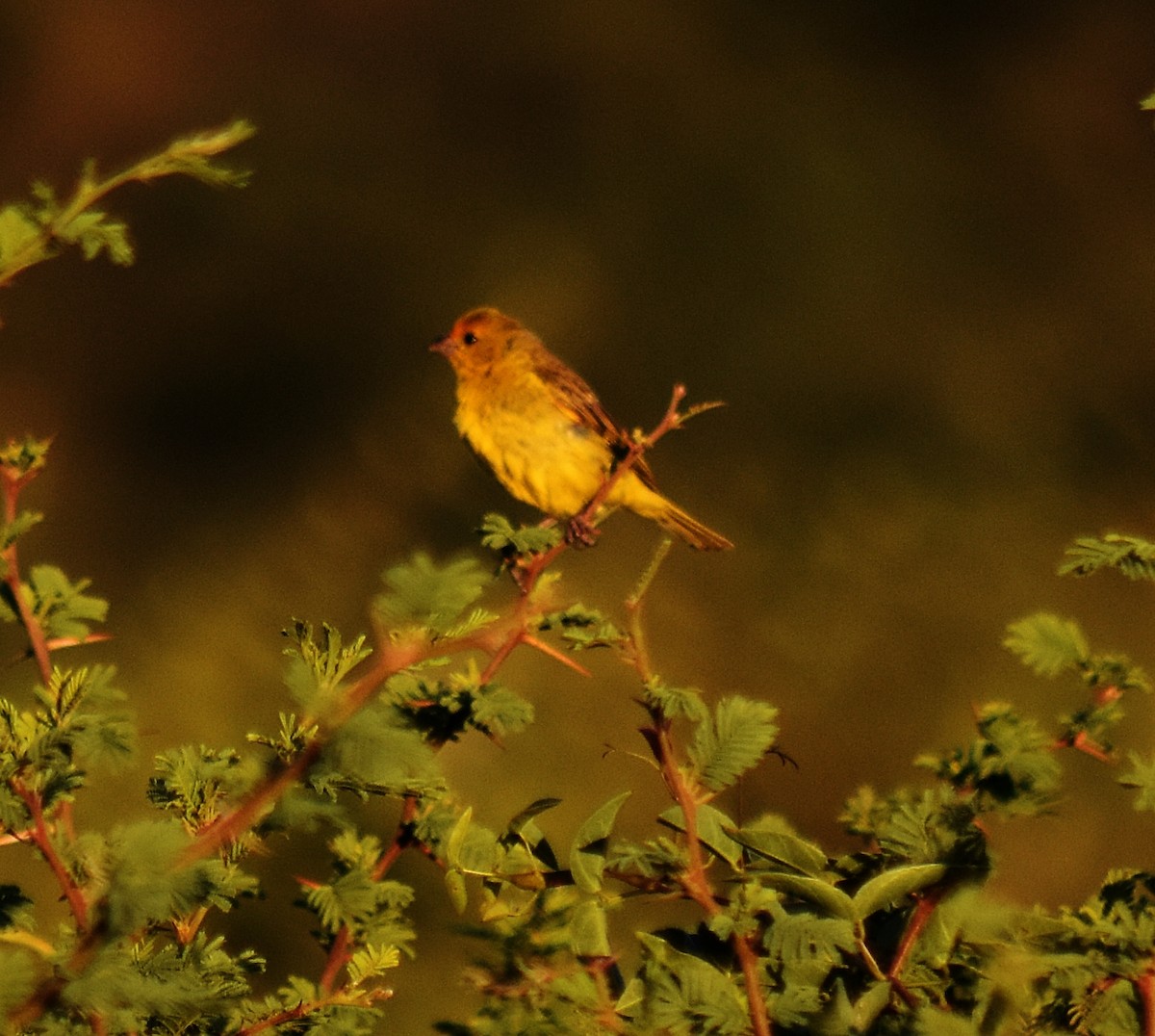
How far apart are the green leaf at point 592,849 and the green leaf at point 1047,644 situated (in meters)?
0.24

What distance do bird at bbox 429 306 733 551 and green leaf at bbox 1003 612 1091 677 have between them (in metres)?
2.33

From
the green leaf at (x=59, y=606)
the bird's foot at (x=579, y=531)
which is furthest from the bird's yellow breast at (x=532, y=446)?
the green leaf at (x=59, y=606)

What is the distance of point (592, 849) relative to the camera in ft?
3.18

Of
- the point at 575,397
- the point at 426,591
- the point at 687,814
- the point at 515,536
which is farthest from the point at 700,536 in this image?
the point at 426,591

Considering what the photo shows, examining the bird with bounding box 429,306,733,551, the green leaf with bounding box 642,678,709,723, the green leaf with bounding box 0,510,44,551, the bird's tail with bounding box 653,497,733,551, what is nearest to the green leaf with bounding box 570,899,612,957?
the green leaf with bounding box 642,678,709,723

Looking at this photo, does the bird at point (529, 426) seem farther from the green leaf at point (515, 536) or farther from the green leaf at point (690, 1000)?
the green leaf at point (690, 1000)

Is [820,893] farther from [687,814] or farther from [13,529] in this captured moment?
[13,529]

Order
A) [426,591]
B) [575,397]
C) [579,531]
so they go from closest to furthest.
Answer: [426,591] → [579,531] → [575,397]

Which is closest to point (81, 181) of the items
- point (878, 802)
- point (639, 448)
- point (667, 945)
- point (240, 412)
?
point (639, 448)

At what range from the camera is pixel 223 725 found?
2.30 m

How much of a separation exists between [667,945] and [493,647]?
0.67 feet

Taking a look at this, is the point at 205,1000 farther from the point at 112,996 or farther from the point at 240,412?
the point at 240,412

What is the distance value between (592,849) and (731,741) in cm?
12

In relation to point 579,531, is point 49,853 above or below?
below
